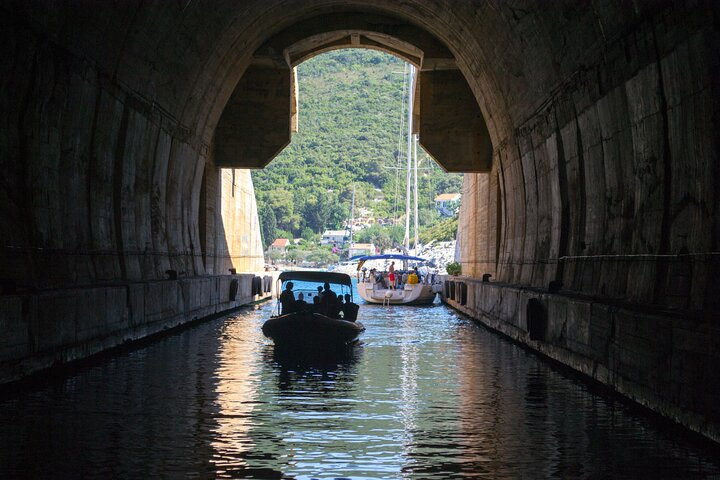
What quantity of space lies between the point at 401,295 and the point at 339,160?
123826 mm

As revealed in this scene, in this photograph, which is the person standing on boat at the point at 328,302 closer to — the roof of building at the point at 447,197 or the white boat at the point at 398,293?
the white boat at the point at 398,293

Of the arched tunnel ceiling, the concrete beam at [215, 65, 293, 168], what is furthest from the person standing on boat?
the concrete beam at [215, 65, 293, 168]

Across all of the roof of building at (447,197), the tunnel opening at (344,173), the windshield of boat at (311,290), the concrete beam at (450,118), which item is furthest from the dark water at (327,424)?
the roof of building at (447,197)

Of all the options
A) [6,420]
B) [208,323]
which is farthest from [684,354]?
[208,323]

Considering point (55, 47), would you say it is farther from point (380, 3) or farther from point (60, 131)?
point (380, 3)

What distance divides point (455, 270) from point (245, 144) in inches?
628

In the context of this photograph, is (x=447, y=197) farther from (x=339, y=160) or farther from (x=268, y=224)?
(x=268, y=224)

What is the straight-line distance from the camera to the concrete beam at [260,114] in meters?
35.2

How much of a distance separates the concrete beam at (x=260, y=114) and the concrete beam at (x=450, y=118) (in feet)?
16.8

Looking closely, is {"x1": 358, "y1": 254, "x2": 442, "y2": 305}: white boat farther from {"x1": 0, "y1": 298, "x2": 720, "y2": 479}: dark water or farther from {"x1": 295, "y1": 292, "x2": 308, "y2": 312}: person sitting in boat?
{"x1": 0, "y1": 298, "x2": 720, "y2": 479}: dark water

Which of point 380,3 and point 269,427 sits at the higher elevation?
point 380,3

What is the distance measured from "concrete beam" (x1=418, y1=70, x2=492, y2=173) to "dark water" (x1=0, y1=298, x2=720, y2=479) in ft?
59.7

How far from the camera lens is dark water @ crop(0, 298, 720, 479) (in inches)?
344

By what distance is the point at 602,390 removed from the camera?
46.9 feet
